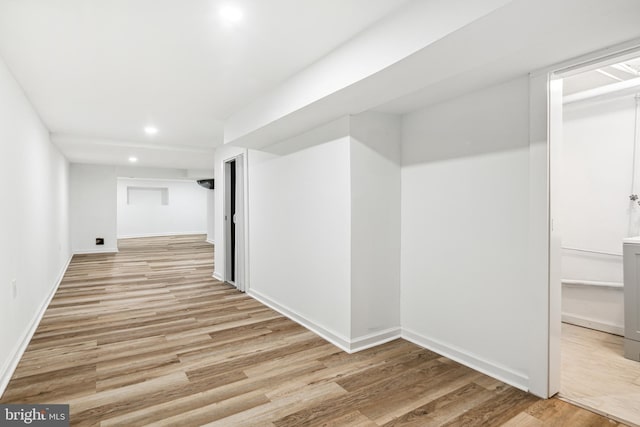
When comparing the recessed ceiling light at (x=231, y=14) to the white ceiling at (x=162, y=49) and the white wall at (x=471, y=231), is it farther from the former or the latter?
the white wall at (x=471, y=231)

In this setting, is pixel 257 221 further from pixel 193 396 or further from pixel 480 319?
pixel 480 319

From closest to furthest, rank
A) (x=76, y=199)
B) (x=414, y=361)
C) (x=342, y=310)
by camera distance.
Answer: (x=414, y=361) < (x=342, y=310) < (x=76, y=199)

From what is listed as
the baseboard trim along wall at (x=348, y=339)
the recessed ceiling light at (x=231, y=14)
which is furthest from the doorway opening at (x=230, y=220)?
the recessed ceiling light at (x=231, y=14)

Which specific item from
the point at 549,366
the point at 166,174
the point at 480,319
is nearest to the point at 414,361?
the point at 480,319

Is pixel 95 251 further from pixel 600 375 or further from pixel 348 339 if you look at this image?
pixel 600 375

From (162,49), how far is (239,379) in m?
2.43

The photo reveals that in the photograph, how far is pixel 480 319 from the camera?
2658mm

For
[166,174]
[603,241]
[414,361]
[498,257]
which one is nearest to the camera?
[498,257]

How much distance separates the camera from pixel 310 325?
3.57m

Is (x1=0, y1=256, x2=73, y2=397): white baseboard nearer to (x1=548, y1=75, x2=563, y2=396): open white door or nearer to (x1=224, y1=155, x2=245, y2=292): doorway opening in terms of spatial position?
(x1=224, y1=155, x2=245, y2=292): doorway opening

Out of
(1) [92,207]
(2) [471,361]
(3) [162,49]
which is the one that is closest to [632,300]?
(2) [471,361]

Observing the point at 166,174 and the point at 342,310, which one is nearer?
the point at 342,310

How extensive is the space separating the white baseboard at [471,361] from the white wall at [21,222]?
318cm

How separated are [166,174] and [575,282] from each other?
10.9 metres
